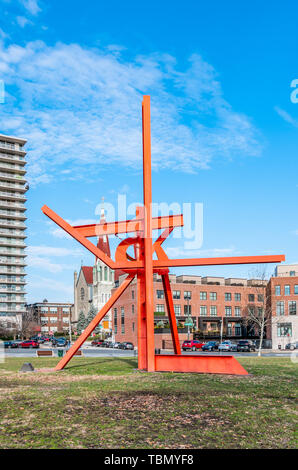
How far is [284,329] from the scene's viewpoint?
211ft

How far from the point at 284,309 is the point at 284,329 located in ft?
9.02

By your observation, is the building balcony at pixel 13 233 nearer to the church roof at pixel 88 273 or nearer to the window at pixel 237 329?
the church roof at pixel 88 273

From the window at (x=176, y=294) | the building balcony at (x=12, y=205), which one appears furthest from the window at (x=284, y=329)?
the building balcony at (x=12, y=205)

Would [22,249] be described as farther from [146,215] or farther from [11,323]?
[146,215]

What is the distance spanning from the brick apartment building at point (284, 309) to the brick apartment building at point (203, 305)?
3.77 metres

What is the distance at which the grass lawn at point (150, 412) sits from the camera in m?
8.13

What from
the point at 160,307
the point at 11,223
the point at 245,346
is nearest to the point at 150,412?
the point at 245,346

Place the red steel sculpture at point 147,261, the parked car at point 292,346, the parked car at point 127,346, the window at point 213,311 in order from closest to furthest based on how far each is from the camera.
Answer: the red steel sculpture at point 147,261 → the parked car at point 127,346 → the parked car at point 292,346 → the window at point 213,311

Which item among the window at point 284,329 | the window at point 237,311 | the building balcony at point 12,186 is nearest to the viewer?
the window at point 284,329

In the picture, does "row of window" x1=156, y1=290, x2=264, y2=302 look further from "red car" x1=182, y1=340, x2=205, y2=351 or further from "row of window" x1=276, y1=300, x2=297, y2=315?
"red car" x1=182, y1=340, x2=205, y2=351

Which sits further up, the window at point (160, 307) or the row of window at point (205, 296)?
the row of window at point (205, 296)

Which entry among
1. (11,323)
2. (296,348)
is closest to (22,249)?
(11,323)

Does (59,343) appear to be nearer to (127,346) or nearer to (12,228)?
(127,346)
